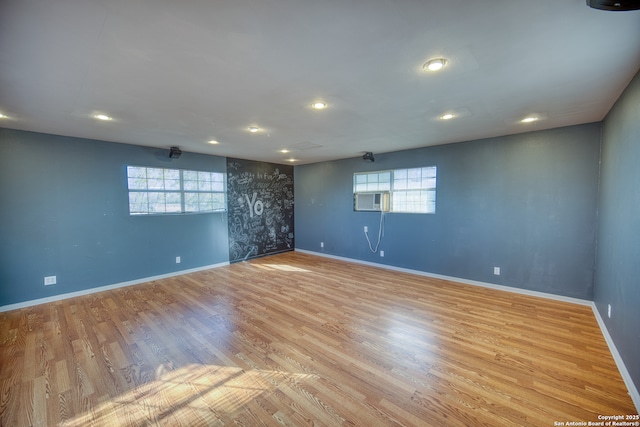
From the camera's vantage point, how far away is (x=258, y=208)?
20.5ft

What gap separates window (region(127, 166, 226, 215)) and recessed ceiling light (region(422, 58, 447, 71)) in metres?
4.72

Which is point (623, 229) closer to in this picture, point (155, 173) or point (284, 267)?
point (284, 267)

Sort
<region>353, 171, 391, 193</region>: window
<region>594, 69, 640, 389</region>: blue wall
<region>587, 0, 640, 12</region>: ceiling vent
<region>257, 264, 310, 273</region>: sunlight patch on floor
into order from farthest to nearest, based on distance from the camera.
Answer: <region>353, 171, 391, 193</region>: window, <region>257, 264, 310, 273</region>: sunlight patch on floor, <region>594, 69, 640, 389</region>: blue wall, <region>587, 0, 640, 12</region>: ceiling vent

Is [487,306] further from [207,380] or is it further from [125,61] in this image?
[125,61]

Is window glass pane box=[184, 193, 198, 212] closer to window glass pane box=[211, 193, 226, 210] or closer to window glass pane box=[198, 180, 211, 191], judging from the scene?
window glass pane box=[198, 180, 211, 191]

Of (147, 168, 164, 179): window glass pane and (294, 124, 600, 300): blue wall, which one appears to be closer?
(294, 124, 600, 300): blue wall

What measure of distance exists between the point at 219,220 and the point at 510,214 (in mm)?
5488

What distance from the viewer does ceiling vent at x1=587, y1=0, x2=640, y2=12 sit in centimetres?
109

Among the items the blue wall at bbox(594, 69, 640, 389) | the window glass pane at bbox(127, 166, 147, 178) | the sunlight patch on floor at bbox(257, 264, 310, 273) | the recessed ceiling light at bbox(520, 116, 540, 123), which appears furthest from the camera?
the sunlight patch on floor at bbox(257, 264, 310, 273)

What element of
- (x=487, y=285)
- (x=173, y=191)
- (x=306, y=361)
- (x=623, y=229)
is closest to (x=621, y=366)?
(x=623, y=229)

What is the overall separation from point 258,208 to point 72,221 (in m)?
3.34

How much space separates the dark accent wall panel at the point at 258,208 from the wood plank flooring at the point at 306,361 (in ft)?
7.66

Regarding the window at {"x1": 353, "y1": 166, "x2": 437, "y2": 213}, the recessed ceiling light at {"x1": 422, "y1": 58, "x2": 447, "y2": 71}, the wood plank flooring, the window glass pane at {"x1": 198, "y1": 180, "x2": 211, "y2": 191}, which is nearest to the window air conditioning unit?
the window at {"x1": 353, "y1": 166, "x2": 437, "y2": 213}

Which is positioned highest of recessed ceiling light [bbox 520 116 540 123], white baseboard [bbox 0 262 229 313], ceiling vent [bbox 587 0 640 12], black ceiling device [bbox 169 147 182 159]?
recessed ceiling light [bbox 520 116 540 123]
